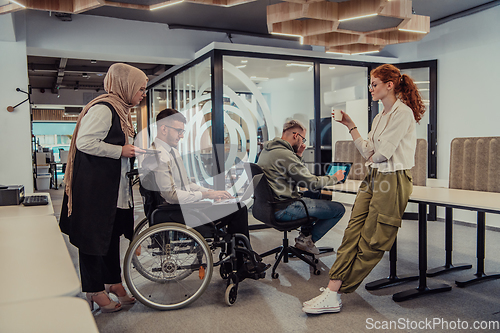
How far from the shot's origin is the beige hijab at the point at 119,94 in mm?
2176

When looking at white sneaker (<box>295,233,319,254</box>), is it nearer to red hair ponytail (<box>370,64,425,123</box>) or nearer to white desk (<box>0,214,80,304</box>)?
red hair ponytail (<box>370,64,425,123</box>)

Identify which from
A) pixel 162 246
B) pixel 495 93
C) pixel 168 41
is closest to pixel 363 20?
pixel 495 93

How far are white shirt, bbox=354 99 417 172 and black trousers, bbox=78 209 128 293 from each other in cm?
163

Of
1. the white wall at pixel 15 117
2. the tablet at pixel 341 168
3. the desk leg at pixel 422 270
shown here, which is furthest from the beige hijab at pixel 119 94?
the white wall at pixel 15 117

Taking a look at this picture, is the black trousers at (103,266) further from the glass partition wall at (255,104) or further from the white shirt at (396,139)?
the glass partition wall at (255,104)

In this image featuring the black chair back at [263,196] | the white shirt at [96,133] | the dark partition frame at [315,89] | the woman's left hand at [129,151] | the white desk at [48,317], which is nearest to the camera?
the white desk at [48,317]

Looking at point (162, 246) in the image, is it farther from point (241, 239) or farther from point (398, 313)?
point (398, 313)

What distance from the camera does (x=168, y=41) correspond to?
235 inches

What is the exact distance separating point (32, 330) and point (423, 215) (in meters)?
2.46

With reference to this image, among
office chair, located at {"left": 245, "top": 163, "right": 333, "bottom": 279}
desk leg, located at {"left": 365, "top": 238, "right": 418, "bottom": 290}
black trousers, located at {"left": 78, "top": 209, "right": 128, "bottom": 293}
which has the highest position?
office chair, located at {"left": 245, "top": 163, "right": 333, "bottom": 279}

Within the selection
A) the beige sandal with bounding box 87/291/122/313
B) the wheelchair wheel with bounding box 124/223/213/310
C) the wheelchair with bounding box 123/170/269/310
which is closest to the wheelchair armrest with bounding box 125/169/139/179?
the wheelchair with bounding box 123/170/269/310

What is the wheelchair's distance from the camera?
90.5 inches

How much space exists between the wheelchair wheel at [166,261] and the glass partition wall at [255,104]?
257cm

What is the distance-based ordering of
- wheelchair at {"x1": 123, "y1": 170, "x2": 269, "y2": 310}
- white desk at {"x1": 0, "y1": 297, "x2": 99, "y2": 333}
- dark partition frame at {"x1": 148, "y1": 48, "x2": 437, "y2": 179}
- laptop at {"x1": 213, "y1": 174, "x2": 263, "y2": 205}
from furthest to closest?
dark partition frame at {"x1": 148, "y1": 48, "x2": 437, "y2": 179}
laptop at {"x1": 213, "y1": 174, "x2": 263, "y2": 205}
wheelchair at {"x1": 123, "y1": 170, "x2": 269, "y2": 310}
white desk at {"x1": 0, "y1": 297, "x2": 99, "y2": 333}
